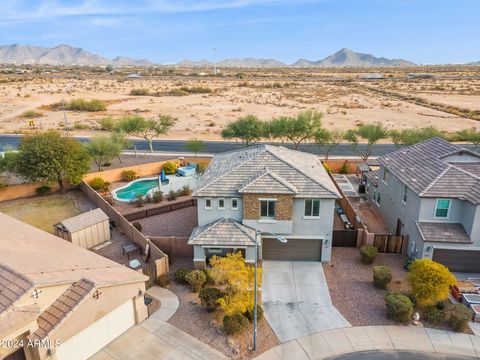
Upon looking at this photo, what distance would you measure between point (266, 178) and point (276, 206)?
190 centimetres

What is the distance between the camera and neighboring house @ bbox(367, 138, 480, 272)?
74.5 ft

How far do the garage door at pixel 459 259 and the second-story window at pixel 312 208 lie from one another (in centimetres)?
797

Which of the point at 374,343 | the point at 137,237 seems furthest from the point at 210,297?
the point at 137,237

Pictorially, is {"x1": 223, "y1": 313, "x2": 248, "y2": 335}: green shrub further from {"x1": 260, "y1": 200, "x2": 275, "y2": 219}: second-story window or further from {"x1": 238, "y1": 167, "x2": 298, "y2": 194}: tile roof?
{"x1": 238, "y1": 167, "x2": 298, "y2": 194}: tile roof

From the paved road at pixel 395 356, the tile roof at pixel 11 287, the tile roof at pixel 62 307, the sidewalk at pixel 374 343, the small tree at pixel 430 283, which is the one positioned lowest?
the paved road at pixel 395 356

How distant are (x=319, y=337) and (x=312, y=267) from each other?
6550 millimetres

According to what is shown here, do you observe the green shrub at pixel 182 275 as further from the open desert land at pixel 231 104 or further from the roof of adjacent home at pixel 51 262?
the open desert land at pixel 231 104

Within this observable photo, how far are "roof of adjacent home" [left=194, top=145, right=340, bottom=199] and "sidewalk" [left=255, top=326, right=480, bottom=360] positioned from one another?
26.7ft

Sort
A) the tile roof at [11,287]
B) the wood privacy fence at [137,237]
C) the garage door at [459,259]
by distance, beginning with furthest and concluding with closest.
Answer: the garage door at [459,259], the wood privacy fence at [137,237], the tile roof at [11,287]

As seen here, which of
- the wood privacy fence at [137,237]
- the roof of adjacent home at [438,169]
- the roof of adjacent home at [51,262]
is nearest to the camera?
the roof of adjacent home at [51,262]

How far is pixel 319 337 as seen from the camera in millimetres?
18156

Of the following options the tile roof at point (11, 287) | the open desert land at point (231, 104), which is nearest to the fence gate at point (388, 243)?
the tile roof at point (11, 287)

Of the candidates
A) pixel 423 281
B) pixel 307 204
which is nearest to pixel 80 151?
pixel 307 204

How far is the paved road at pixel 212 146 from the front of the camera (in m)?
53.7
